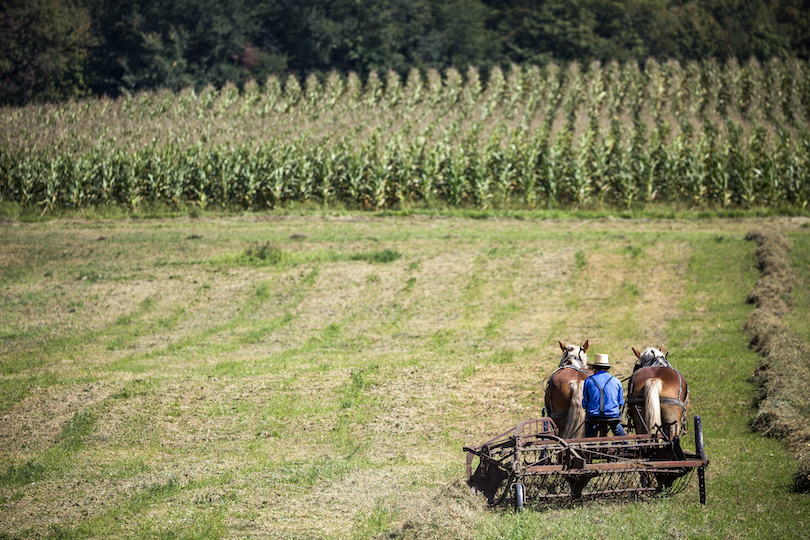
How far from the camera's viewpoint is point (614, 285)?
2353 cm

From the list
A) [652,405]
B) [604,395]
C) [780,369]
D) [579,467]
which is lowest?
[780,369]

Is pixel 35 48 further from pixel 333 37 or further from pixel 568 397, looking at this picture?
pixel 568 397

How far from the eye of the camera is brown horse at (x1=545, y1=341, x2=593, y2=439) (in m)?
10.1

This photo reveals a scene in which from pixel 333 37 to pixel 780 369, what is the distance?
7878 cm

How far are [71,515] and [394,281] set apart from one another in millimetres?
15327

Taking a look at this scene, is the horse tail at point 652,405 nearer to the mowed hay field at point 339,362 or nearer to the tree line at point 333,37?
the mowed hay field at point 339,362

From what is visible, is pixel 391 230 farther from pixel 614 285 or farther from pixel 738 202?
pixel 738 202

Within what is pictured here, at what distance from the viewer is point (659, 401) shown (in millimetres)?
10375

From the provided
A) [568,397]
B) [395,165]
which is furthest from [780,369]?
[395,165]

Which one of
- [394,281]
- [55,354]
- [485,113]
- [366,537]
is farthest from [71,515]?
[485,113]

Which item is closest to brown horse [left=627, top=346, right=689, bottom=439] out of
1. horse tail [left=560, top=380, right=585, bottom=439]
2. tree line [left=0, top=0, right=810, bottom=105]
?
horse tail [left=560, top=380, right=585, bottom=439]

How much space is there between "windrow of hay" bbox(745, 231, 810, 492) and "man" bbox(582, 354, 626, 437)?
2244 millimetres

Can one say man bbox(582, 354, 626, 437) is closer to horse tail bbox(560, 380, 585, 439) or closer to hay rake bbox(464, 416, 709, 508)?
horse tail bbox(560, 380, 585, 439)

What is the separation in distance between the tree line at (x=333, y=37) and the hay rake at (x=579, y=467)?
239 ft
